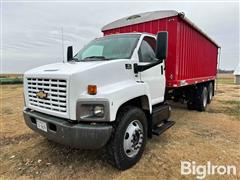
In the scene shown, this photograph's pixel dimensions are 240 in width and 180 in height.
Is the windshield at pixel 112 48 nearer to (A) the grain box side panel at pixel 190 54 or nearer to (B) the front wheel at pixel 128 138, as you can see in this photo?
(B) the front wheel at pixel 128 138

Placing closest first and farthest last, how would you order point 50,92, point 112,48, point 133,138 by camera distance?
point 50,92, point 133,138, point 112,48

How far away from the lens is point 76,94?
9.13ft

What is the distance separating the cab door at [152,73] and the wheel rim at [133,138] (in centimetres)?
85

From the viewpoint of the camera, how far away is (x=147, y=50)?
4.14 metres

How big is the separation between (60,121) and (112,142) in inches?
33.2

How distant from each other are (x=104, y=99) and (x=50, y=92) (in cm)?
90

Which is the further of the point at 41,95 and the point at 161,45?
the point at 161,45

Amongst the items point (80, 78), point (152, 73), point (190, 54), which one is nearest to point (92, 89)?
point (80, 78)

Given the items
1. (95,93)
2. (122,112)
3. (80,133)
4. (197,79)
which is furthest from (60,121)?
(197,79)

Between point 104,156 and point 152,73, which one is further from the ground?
point 152,73

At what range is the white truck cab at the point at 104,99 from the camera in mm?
2789

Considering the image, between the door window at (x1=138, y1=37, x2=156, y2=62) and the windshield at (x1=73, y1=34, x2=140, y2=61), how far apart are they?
0.18 m

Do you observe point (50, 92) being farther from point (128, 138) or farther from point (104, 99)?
point (128, 138)

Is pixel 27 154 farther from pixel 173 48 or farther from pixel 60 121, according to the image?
pixel 173 48
